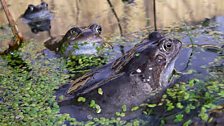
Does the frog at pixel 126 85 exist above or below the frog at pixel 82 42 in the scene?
above

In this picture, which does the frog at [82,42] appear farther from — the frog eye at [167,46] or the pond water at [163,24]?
the frog eye at [167,46]

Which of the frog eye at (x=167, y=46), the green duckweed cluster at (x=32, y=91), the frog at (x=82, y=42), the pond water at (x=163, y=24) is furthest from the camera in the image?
the frog at (x=82, y=42)

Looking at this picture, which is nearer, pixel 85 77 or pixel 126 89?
pixel 126 89

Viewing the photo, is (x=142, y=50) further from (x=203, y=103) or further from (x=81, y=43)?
(x=81, y=43)

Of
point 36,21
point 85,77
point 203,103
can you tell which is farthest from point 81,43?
point 36,21

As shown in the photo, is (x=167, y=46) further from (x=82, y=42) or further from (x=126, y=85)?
(x=82, y=42)

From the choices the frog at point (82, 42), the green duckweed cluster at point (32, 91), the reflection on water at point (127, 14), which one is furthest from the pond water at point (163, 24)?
the green duckweed cluster at point (32, 91)

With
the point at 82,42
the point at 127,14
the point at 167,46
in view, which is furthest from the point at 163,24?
the point at 167,46
